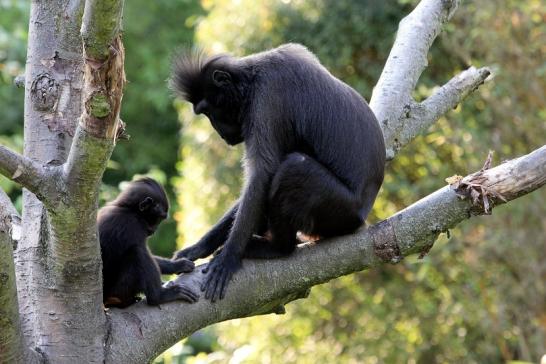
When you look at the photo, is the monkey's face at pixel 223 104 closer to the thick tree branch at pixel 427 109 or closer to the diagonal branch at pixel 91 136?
the thick tree branch at pixel 427 109

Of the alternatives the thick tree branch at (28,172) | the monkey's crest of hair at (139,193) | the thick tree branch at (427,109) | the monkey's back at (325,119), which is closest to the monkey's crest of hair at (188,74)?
the monkey's back at (325,119)

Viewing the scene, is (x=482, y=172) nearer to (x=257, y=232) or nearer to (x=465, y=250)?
(x=257, y=232)

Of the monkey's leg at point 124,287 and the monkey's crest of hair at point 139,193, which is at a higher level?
the monkey's crest of hair at point 139,193

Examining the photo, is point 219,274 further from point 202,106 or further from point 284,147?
point 202,106

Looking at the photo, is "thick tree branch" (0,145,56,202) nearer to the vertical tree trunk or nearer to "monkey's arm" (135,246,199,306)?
the vertical tree trunk

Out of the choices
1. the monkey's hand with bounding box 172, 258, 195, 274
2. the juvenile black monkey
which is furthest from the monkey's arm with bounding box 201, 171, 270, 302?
the monkey's hand with bounding box 172, 258, 195, 274

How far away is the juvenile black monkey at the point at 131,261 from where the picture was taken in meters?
3.81

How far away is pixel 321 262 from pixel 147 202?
1220mm

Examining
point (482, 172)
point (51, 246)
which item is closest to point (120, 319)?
point (51, 246)

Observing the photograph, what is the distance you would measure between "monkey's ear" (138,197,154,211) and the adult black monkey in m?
0.42

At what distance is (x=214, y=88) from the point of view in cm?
504

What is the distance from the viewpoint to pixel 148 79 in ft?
56.7

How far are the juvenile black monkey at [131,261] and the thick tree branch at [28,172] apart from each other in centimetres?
93

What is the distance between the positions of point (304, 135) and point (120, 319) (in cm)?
171
